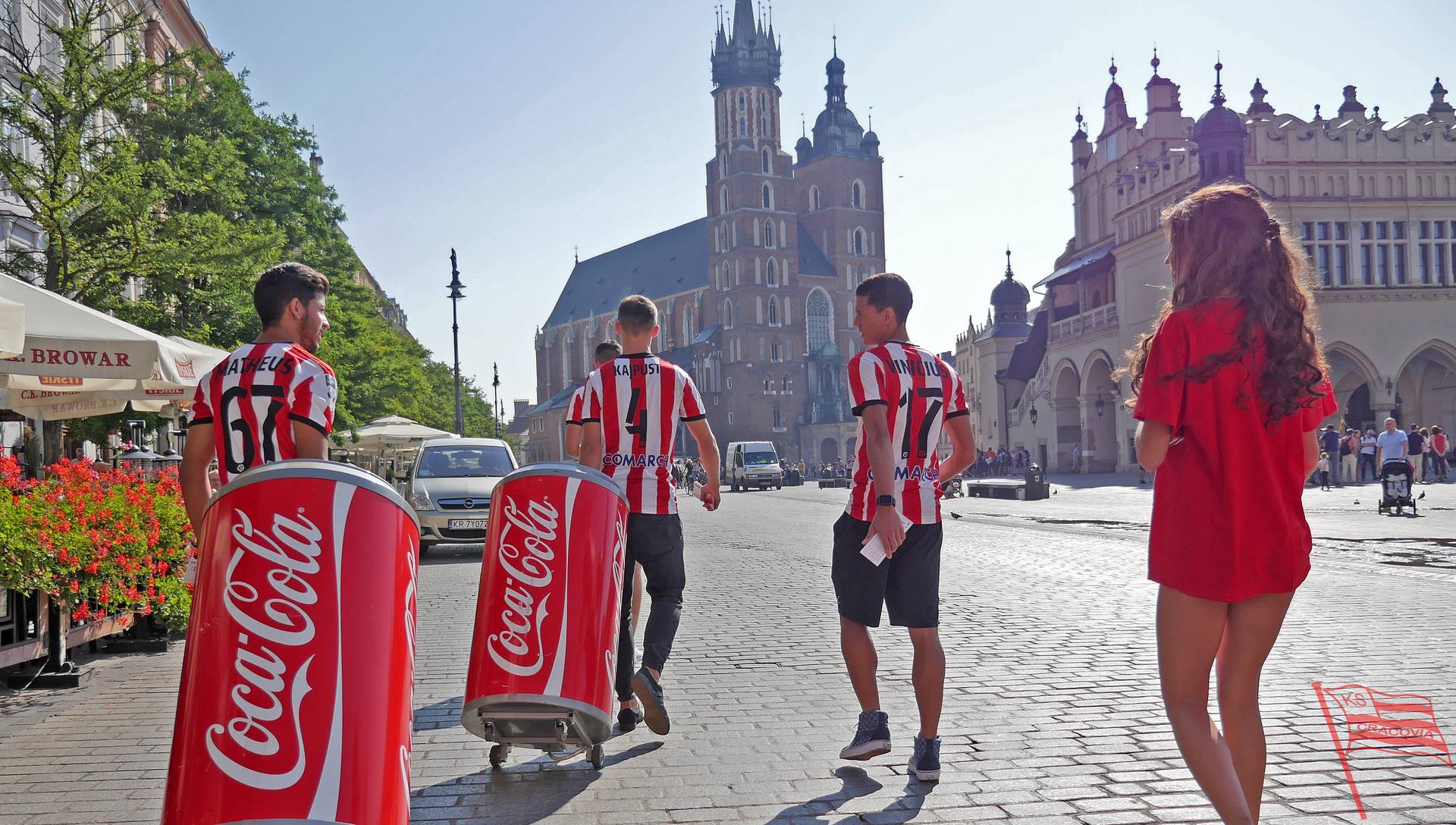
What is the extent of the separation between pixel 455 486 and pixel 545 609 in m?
12.3

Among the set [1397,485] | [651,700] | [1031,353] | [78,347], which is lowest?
[651,700]

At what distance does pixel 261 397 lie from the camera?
3.94m

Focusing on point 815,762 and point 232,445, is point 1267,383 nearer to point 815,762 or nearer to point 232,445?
point 815,762

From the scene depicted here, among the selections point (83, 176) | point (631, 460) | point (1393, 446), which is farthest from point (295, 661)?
point (1393, 446)

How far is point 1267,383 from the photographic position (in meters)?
3.12

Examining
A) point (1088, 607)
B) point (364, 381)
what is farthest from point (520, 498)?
point (364, 381)

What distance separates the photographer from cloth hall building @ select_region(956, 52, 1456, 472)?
4178cm

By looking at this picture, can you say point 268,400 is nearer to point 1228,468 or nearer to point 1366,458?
point 1228,468

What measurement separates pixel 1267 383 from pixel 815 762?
247cm

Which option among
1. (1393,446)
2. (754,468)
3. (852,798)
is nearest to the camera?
(852,798)

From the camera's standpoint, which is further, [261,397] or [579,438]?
[579,438]

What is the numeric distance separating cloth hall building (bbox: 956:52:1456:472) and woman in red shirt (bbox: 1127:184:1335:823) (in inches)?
1449

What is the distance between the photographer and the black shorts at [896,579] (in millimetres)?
4695

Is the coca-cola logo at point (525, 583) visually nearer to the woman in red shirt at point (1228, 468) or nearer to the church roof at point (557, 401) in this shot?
the woman in red shirt at point (1228, 468)
